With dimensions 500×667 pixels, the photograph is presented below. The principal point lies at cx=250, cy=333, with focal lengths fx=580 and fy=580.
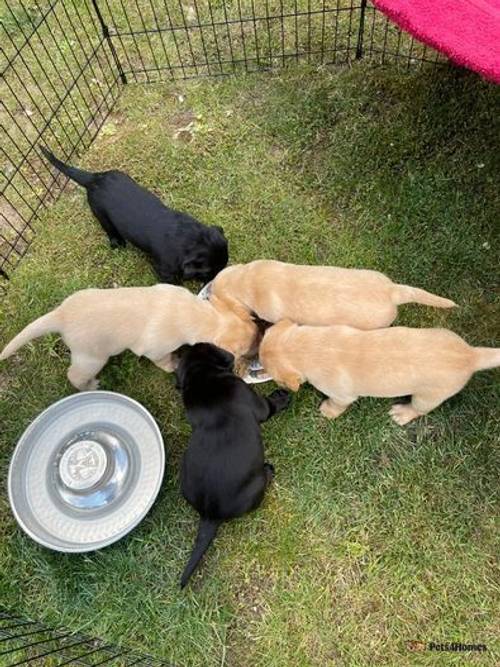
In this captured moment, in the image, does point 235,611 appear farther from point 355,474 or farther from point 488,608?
point 488,608

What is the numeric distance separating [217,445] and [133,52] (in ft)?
9.59

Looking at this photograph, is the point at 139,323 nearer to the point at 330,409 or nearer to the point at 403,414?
the point at 330,409

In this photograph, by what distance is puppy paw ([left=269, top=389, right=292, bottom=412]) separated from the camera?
2.47m

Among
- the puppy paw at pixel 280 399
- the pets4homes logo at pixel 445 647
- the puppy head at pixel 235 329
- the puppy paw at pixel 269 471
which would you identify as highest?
the puppy head at pixel 235 329

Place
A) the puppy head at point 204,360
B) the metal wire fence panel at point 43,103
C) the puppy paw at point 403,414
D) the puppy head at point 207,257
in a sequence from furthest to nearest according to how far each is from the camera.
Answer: the metal wire fence panel at point 43,103
the puppy head at point 207,257
the puppy paw at point 403,414
the puppy head at point 204,360

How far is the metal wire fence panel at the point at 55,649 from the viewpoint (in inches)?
86.7

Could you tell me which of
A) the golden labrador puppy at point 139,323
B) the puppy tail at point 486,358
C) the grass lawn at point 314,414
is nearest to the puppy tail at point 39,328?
the golden labrador puppy at point 139,323

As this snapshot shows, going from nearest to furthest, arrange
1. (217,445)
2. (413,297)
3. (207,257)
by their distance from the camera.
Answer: (217,445) < (413,297) < (207,257)

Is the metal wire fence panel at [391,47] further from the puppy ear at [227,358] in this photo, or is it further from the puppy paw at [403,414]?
the puppy ear at [227,358]

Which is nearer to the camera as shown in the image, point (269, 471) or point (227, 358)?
point (227, 358)

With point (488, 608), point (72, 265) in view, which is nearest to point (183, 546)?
point (488, 608)

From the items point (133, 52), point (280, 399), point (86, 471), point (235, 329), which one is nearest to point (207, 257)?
point (235, 329)

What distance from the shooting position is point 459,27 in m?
2.18

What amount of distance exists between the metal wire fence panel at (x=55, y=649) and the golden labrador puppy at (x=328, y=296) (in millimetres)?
1427
